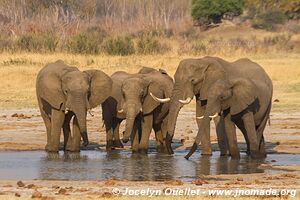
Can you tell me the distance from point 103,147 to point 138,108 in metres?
2.14

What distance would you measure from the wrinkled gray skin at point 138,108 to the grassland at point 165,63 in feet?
24.2

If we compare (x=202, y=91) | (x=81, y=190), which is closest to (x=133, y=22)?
(x=202, y=91)

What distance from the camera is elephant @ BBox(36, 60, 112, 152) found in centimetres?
1944

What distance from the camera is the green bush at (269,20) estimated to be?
62.3 meters

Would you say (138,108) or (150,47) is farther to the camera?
(150,47)

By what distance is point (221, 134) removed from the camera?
1920cm

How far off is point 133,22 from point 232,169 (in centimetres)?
4576

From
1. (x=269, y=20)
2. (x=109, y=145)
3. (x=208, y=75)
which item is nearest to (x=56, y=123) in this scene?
(x=109, y=145)

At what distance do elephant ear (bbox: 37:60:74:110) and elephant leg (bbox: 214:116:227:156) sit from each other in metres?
3.02

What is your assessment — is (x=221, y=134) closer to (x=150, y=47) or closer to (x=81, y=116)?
(x=81, y=116)

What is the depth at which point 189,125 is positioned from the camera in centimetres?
2455

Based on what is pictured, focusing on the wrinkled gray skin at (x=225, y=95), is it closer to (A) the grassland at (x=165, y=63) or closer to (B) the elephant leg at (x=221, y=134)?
(B) the elephant leg at (x=221, y=134)
